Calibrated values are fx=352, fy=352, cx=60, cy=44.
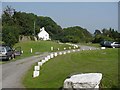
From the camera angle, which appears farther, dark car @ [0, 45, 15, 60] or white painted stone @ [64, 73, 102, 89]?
dark car @ [0, 45, 15, 60]

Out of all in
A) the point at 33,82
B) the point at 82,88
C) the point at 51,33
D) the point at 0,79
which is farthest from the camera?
the point at 51,33

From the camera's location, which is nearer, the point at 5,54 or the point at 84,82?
the point at 84,82

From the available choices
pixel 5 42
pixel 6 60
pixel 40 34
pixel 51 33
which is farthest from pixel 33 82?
pixel 51 33

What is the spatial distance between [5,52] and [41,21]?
150 m

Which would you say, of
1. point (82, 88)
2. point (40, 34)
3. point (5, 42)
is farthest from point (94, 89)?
point (40, 34)

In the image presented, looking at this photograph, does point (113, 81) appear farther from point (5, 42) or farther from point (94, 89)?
point (5, 42)

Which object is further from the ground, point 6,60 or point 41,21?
point 41,21

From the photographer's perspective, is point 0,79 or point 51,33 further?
point 51,33

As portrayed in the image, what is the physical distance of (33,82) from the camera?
1831 centimetres

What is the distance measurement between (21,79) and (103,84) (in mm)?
5873

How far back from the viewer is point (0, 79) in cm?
1961

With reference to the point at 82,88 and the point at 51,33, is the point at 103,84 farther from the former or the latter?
the point at 51,33

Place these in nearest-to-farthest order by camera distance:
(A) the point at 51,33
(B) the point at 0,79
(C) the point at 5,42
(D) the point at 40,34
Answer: (B) the point at 0,79, (C) the point at 5,42, (D) the point at 40,34, (A) the point at 51,33

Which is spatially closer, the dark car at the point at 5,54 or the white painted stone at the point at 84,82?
the white painted stone at the point at 84,82
